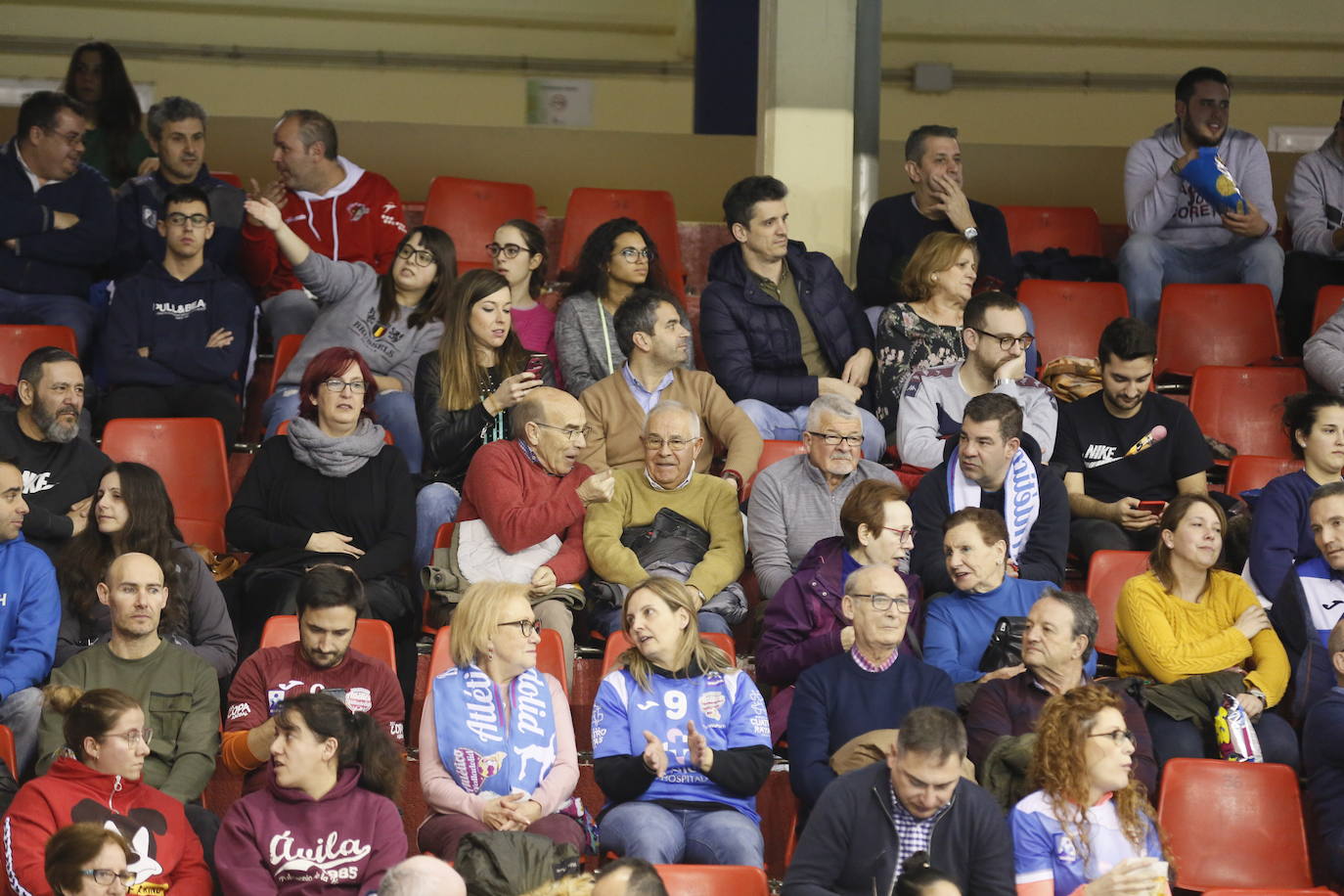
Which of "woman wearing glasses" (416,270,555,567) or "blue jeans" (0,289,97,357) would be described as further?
"blue jeans" (0,289,97,357)

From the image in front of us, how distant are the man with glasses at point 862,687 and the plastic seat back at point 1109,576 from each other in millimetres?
941

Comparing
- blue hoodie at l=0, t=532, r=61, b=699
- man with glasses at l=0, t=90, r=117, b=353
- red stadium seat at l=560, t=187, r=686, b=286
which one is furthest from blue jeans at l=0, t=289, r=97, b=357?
red stadium seat at l=560, t=187, r=686, b=286

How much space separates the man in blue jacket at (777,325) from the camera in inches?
223

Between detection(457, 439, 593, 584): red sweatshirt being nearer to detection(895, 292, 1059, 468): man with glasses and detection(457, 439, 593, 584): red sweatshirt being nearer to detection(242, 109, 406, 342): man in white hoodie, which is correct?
detection(895, 292, 1059, 468): man with glasses

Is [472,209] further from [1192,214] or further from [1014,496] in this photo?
[1014,496]

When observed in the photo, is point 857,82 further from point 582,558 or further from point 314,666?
point 314,666

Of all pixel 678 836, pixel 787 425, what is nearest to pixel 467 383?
pixel 787 425

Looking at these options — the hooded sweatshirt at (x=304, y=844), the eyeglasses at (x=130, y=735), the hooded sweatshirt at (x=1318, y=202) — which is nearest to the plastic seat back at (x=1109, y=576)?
the hooded sweatshirt at (x=304, y=844)

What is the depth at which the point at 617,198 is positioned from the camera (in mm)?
7324

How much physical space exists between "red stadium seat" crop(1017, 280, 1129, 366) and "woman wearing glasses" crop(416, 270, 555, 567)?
2.16 metres

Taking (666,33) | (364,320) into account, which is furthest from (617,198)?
(666,33)

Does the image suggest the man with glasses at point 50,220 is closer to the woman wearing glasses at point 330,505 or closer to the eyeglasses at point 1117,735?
the woman wearing glasses at point 330,505

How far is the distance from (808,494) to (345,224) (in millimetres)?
2401

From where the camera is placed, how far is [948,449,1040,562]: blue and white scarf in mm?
4758
